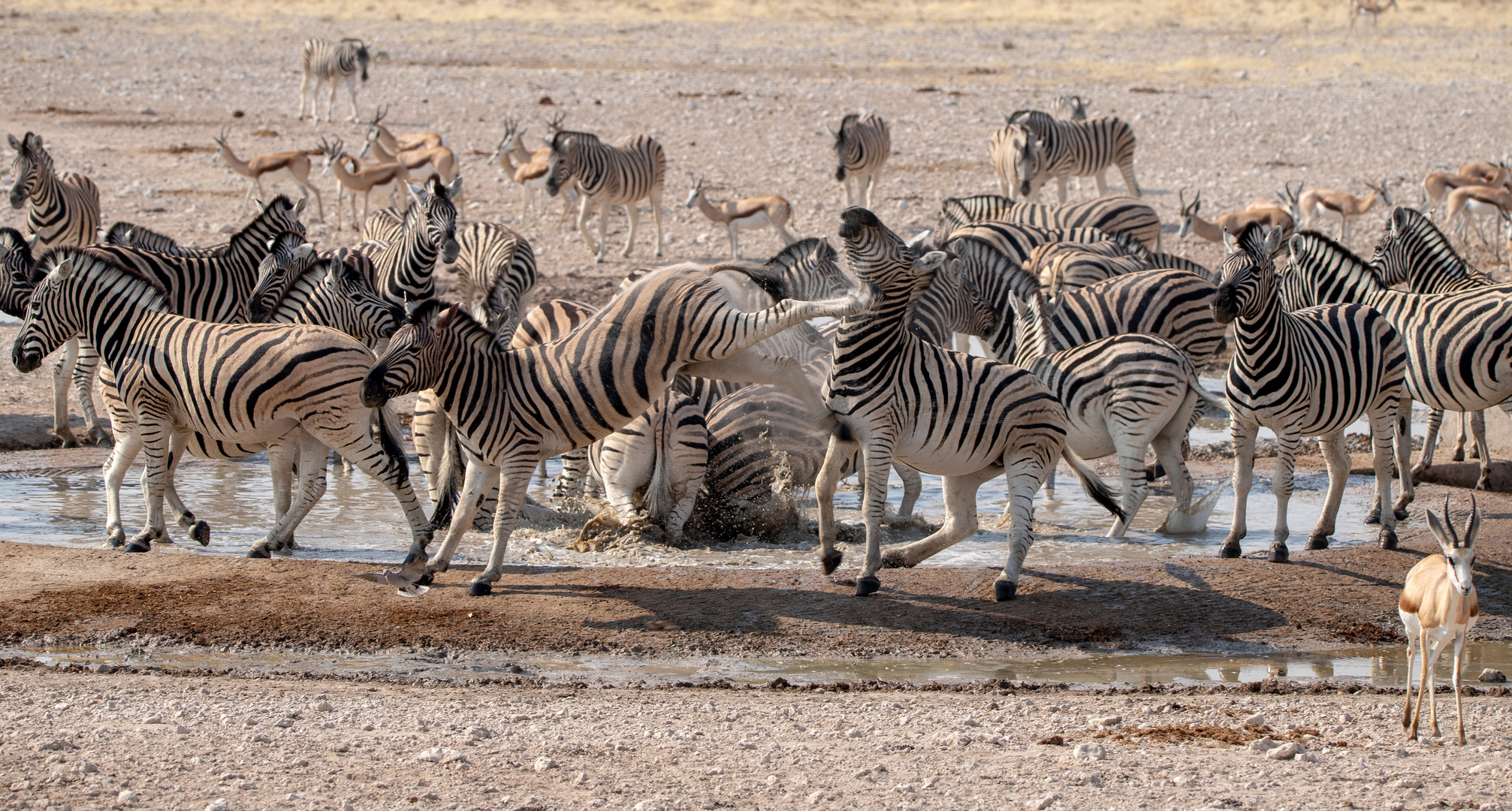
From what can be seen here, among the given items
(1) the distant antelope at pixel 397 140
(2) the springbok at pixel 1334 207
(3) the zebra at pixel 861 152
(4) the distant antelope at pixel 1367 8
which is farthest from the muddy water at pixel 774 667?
(4) the distant antelope at pixel 1367 8

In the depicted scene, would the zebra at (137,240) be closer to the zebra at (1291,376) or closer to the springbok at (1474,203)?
the zebra at (1291,376)

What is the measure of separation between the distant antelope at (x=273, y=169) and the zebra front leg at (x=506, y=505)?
42.6 ft

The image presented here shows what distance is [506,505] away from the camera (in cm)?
686

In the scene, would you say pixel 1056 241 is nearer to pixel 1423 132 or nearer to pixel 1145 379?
pixel 1145 379

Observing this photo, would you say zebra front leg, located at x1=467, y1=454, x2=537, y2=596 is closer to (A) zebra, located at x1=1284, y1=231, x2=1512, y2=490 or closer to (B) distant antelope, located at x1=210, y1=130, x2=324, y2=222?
(A) zebra, located at x1=1284, y1=231, x2=1512, y2=490

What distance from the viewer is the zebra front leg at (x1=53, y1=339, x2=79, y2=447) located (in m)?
10.1

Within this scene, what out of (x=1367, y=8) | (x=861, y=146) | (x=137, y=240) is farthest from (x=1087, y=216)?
(x=1367, y=8)

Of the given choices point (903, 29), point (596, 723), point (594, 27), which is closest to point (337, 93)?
point (594, 27)

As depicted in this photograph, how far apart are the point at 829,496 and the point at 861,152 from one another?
13.2 meters

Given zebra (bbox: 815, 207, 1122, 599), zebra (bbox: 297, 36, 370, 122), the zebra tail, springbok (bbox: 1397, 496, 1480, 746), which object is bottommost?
springbok (bbox: 1397, 496, 1480, 746)

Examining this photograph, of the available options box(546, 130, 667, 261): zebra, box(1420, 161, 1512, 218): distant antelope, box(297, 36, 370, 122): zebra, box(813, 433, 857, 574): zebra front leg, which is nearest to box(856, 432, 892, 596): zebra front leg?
box(813, 433, 857, 574): zebra front leg

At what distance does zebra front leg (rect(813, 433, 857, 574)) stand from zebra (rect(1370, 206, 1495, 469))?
5.11 meters

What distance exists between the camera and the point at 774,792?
467 centimetres

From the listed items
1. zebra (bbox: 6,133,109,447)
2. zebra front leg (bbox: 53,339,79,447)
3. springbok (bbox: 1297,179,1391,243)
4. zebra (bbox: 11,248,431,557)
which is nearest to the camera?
zebra (bbox: 11,248,431,557)
